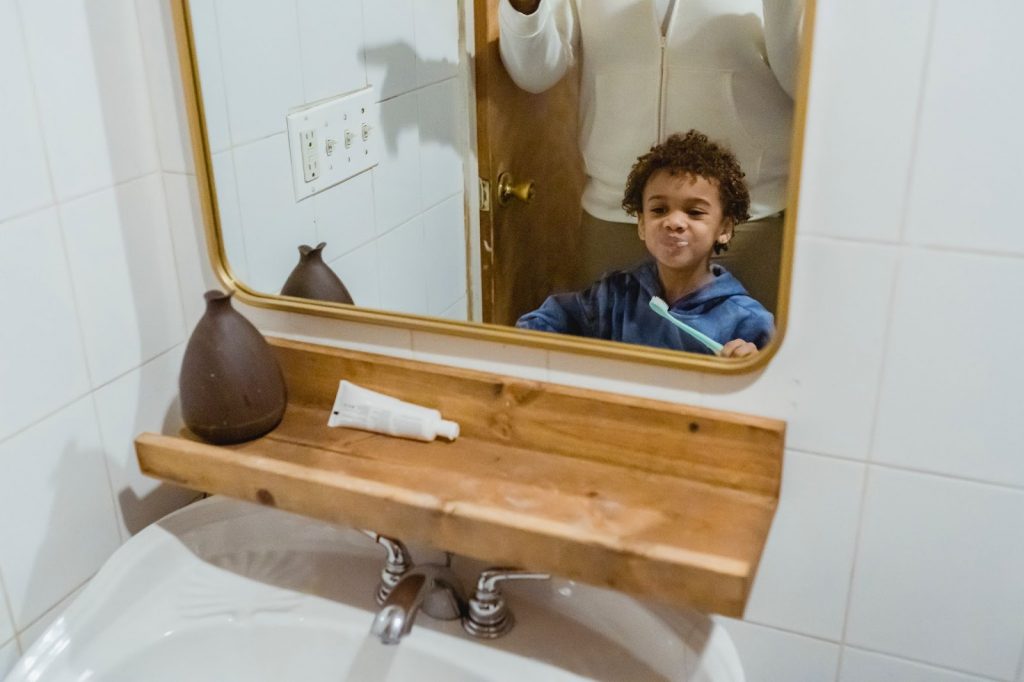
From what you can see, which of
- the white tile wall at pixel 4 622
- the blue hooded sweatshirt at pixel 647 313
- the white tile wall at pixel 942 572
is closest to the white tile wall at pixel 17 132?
the white tile wall at pixel 4 622

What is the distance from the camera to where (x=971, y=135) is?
678 millimetres

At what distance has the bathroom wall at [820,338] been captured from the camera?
69cm

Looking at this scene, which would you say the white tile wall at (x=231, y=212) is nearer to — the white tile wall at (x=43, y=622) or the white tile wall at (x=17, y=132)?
the white tile wall at (x=17, y=132)

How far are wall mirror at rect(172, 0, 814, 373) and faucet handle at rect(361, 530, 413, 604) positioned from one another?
0.22m

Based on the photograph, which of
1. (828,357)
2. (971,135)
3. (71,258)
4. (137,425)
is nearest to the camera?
(971,135)

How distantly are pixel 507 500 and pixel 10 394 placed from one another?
1.53 ft

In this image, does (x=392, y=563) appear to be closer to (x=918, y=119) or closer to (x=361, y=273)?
(x=361, y=273)

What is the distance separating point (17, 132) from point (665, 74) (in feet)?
1.88

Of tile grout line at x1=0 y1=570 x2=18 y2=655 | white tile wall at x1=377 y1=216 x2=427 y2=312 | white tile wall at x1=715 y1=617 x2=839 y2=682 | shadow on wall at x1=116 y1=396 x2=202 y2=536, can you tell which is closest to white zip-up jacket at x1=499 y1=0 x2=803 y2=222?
white tile wall at x1=377 y1=216 x2=427 y2=312

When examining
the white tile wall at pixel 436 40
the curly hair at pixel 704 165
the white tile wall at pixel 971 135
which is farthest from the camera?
the white tile wall at pixel 436 40

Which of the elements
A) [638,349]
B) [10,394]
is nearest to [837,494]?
[638,349]

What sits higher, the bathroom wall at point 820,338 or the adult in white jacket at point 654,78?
the adult in white jacket at point 654,78

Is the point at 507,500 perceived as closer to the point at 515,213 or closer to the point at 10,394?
the point at 515,213

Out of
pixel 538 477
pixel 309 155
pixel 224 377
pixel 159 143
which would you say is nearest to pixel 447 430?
pixel 538 477
